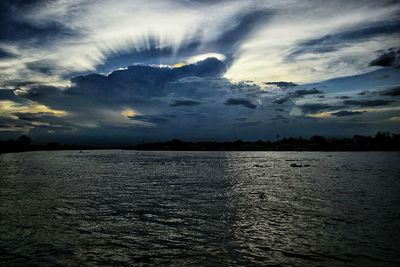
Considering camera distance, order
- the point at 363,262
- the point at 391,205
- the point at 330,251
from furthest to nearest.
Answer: the point at 391,205, the point at 330,251, the point at 363,262

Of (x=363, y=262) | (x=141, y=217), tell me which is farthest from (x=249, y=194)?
(x=363, y=262)

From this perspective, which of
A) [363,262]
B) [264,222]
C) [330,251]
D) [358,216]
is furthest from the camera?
[358,216]

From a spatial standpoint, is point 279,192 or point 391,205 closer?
point 391,205

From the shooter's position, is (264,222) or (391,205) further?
(391,205)

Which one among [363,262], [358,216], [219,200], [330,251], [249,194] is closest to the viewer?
[363,262]

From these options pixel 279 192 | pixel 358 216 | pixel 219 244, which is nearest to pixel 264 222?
pixel 219 244

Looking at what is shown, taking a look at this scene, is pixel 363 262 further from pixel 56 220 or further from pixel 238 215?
pixel 56 220

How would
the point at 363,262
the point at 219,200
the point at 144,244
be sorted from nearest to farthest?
the point at 363,262 < the point at 144,244 < the point at 219,200

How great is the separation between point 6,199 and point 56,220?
55.4 feet

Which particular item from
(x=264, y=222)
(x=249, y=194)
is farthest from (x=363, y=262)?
(x=249, y=194)

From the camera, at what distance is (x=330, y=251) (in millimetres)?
19859

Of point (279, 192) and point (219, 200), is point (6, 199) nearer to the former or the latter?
point (219, 200)

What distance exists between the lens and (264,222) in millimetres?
28016

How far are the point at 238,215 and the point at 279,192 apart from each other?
19314 mm
